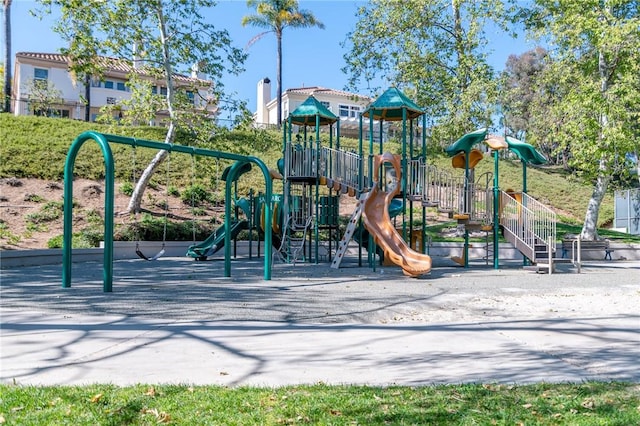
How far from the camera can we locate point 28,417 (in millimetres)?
3682

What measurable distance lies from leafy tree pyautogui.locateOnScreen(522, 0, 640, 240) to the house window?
38.2 meters

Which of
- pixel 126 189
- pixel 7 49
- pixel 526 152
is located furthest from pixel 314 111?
pixel 7 49

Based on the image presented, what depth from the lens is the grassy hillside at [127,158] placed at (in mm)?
25594

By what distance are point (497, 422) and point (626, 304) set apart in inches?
287

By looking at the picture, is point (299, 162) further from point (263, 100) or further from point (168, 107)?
point (263, 100)

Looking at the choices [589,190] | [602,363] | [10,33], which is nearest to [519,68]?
[589,190]

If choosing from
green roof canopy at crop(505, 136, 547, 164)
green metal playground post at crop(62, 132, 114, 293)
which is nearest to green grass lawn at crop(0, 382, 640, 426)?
green metal playground post at crop(62, 132, 114, 293)

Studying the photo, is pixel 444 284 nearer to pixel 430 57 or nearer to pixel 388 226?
pixel 388 226

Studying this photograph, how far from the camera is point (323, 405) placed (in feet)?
13.1

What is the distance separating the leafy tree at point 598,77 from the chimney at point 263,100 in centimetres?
3909

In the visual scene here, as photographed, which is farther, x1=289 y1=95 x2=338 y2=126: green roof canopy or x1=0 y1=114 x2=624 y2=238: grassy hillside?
x1=0 y1=114 x2=624 y2=238: grassy hillside

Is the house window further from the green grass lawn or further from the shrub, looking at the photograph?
the green grass lawn

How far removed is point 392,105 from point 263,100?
45.9 m

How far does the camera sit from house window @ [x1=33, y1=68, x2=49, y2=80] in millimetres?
46191
